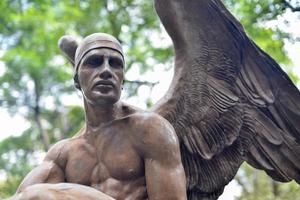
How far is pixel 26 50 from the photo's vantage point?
11461 mm

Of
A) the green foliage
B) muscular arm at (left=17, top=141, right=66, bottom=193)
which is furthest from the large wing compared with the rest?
the green foliage

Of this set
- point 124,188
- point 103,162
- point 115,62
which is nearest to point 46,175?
point 103,162

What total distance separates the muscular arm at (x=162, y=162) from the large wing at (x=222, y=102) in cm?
38

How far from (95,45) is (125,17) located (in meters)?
7.22

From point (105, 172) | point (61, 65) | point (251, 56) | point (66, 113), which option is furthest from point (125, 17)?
point (105, 172)

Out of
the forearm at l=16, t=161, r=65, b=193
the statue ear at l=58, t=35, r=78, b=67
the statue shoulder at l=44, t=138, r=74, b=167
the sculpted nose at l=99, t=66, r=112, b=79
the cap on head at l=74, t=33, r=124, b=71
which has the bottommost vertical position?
the forearm at l=16, t=161, r=65, b=193

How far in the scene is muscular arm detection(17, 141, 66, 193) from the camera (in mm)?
3938

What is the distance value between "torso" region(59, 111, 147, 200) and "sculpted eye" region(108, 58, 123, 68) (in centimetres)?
33

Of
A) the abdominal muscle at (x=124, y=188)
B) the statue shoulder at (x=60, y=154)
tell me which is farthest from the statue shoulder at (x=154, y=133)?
the statue shoulder at (x=60, y=154)

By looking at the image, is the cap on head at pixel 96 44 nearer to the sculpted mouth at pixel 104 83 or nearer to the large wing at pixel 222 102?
the sculpted mouth at pixel 104 83

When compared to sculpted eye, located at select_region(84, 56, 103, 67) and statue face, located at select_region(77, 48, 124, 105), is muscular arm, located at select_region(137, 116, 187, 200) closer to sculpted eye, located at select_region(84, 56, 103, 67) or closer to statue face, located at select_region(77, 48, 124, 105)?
statue face, located at select_region(77, 48, 124, 105)

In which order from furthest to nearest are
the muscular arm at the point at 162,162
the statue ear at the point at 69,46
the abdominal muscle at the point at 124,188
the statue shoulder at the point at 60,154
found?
the statue ear at the point at 69,46, the statue shoulder at the point at 60,154, the abdominal muscle at the point at 124,188, the muscular arm at the point at 162,162

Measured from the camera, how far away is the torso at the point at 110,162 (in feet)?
12.5

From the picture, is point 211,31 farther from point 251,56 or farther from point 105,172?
point 105,172
